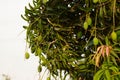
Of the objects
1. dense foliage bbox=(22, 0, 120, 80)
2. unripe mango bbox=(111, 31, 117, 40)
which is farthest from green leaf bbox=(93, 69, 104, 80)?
unripe mango bbox=(111, 31, 117, 40)

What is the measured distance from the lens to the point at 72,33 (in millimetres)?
2760

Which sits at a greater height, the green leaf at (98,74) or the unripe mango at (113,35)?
the unripe mango at (113,35)

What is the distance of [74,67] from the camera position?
8.88ft

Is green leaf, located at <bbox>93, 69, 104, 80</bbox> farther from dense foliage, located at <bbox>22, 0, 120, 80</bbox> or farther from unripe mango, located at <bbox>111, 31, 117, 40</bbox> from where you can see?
unripe mango, located at <bbox>111, 31, 117, 40</bbox>

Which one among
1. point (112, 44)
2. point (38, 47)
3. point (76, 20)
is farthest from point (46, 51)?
point (112, 44)

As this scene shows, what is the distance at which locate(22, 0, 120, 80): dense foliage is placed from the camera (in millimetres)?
2539

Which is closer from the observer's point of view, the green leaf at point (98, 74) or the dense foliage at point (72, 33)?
the green leaf at point (98, 74)

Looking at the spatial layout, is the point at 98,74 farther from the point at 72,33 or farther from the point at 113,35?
the point at 72,33

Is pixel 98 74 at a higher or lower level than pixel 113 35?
lower

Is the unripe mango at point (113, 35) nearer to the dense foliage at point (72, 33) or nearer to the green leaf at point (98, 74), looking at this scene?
the dense foliage at point (72, 33)

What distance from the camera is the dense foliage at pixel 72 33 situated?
254 cm

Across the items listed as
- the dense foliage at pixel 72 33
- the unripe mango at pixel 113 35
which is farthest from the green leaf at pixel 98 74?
the unripe mango at pixel 113 35

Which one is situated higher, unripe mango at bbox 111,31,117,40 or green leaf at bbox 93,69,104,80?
unripe mango at bbox 111,31,117,40

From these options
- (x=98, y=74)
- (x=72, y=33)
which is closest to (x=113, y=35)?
(x=98, y=74)
